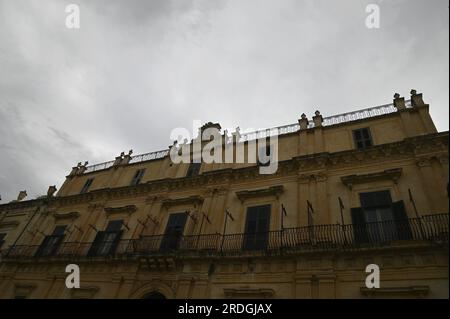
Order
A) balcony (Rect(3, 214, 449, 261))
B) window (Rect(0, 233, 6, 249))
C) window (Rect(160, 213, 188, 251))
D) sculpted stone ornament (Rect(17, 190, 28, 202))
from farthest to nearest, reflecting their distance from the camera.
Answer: sculpted stone ornament (Rect(17, 190, 28, 202))
window (Rect(0, 233, 6, 249))
window (Rect(160, 213, 188, 251))
balcony (Rect(3, 214, 449, 261))

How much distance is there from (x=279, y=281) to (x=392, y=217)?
4988 mm

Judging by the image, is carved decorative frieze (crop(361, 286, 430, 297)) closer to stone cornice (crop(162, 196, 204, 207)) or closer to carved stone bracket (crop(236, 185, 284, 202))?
carved stone bracket (crop(236, 185, 284, 202))

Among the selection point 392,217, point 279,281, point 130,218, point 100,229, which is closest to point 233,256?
point 279,281

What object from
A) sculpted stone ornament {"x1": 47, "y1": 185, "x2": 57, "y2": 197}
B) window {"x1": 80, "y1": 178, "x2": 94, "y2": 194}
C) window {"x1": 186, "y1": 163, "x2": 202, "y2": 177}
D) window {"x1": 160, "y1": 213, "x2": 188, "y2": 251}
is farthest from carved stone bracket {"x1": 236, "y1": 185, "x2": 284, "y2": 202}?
sculpted stone ornament {"x1": 47, "y1": 185, "x2": 57, "y2": 197}

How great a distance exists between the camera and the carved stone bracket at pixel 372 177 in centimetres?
1198

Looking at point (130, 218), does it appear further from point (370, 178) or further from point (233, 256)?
point (370, 178)

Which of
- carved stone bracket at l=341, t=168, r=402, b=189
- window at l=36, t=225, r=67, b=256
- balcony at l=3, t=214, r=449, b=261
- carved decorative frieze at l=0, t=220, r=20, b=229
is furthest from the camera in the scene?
carved decorative frieze at l=0, t=220, r=20, b=229

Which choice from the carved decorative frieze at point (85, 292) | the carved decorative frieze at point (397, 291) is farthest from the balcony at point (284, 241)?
the carved decorative frieze at point (85, 292)

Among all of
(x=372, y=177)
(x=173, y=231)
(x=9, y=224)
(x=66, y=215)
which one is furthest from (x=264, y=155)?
(x=9, y=224)

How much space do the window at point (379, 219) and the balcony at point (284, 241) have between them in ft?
0.09

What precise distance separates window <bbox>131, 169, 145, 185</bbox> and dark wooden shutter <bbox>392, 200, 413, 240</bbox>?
605 inches

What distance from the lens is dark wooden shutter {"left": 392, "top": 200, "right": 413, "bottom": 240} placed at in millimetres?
10322

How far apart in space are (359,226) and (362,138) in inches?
198
